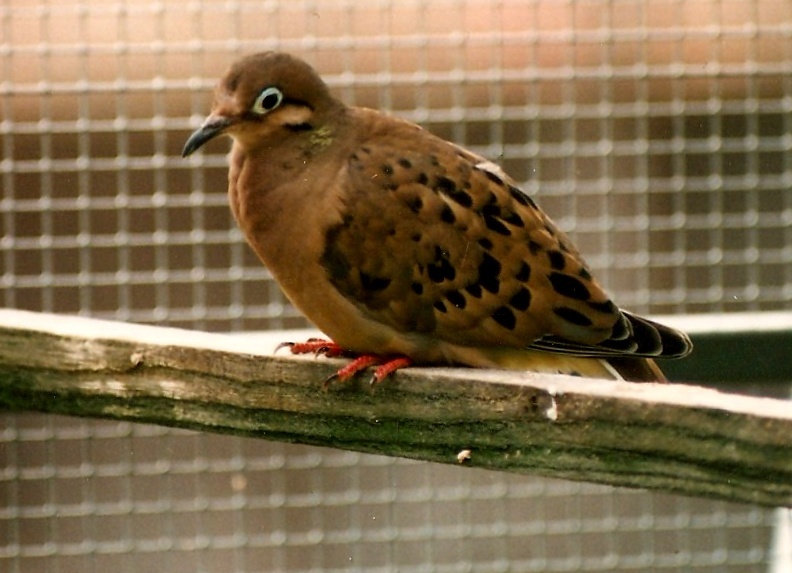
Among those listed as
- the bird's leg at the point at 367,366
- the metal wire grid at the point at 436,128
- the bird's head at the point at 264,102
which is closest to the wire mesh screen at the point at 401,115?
the metal wire grid at the point at 436,128

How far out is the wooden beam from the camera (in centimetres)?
86

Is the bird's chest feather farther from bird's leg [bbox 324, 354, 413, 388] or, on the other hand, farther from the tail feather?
the tail feather

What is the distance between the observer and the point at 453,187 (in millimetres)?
1223

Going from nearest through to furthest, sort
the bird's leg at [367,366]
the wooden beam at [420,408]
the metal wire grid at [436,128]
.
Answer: the wooden beam at [420,408] < the bird's leg at [367,366] < the metal wire grid at [436,128]

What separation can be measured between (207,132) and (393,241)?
8.5 inches

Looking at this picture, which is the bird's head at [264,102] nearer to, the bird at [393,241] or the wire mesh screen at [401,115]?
the bird at [393,241]

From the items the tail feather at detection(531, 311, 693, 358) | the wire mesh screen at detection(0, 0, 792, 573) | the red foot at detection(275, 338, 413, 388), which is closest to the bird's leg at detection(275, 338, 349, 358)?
the red foot at detection(275, 338, 413, 388)

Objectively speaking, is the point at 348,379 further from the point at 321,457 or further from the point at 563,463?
the point at 321,457

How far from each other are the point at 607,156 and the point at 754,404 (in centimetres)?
128

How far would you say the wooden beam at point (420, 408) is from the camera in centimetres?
86

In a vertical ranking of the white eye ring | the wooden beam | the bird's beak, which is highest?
the white eye ring

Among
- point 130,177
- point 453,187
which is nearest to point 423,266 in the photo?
point 453,187

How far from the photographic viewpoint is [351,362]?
43.6 inches

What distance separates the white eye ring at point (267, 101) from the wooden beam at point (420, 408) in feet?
0.78
